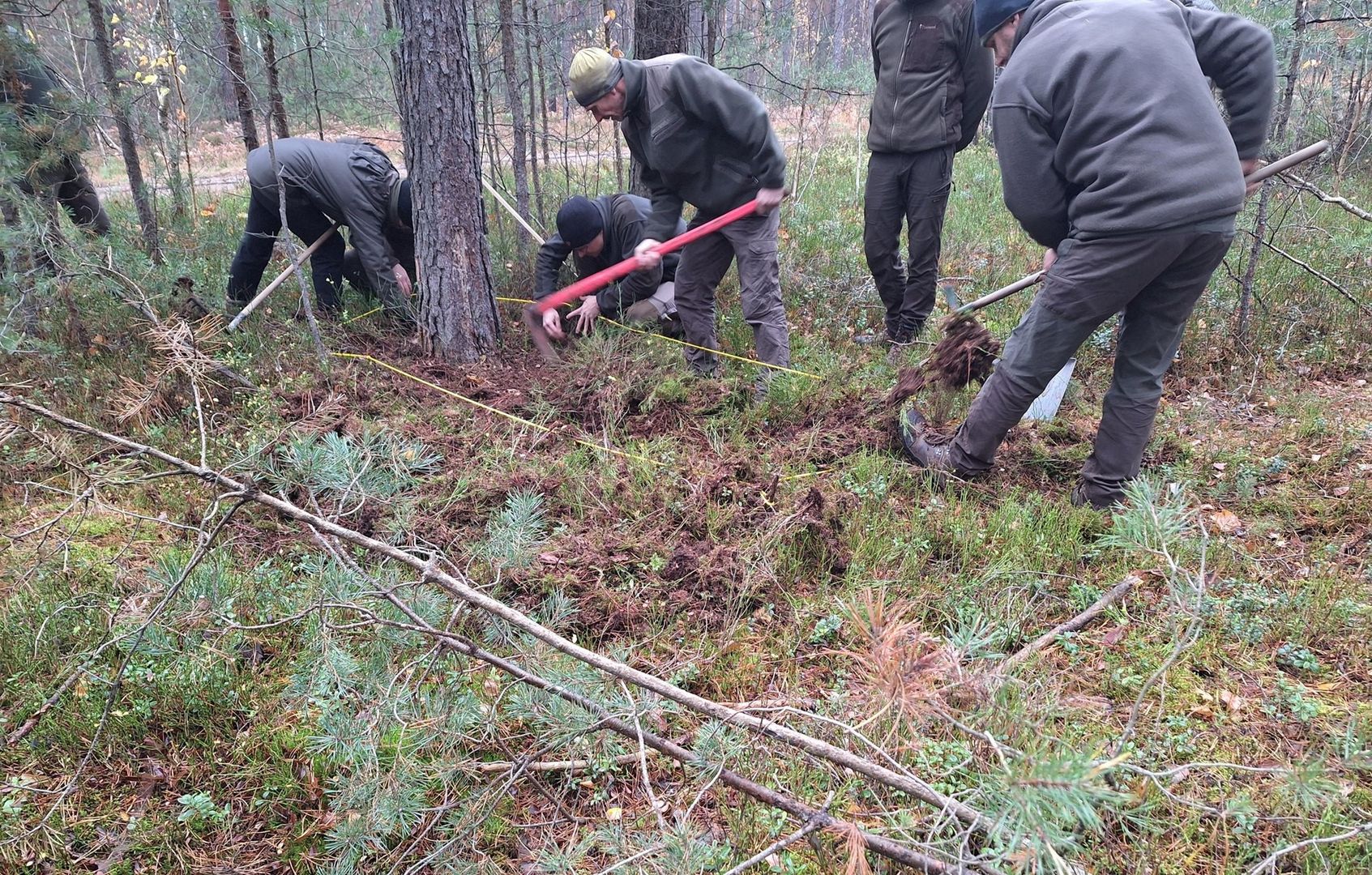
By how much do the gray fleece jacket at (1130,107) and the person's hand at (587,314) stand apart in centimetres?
261

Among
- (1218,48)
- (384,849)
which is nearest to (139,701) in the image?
(384,849)

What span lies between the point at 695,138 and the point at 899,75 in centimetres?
142

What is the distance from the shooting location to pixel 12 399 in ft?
4.62

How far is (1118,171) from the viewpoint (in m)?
2.61

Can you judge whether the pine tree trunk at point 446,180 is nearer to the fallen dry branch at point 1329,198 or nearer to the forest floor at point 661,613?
the forest floor at point 661,613

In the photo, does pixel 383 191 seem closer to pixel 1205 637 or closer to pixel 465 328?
pixel 465 328

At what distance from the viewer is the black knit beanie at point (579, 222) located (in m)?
4.59

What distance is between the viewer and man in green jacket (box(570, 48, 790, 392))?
151 inches

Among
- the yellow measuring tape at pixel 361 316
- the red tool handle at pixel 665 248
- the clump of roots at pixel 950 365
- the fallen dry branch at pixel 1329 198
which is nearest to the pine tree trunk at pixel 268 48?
the yellow measuring tape at pixel 361 316

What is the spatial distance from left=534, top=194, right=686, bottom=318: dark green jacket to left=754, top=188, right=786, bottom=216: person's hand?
0.83 m

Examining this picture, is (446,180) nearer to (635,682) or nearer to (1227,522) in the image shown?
(635,682)

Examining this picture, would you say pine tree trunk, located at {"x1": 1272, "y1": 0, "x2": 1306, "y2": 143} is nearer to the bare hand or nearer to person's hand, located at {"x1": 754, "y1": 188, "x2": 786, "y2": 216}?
person's hand, located at {"x1": 754, "y1": 188, "x2": 786, "y2": 216}

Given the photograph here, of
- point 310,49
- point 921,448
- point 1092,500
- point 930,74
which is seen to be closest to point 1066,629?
point 1092,500

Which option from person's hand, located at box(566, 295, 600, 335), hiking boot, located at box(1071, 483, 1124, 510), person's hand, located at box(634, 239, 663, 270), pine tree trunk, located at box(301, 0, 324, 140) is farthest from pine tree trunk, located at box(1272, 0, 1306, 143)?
pine tree trunk, located at box(301, 0, 324, 140)
